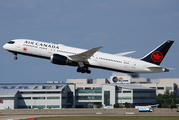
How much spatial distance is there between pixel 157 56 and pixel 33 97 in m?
70.5

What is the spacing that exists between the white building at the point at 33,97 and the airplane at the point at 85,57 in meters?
57.6

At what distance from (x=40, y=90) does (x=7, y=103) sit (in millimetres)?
14078

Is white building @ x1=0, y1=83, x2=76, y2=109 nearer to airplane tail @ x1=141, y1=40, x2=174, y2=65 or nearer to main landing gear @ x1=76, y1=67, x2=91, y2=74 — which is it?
main landing gear @ x1=76, y1=67, x2=91, y2=74

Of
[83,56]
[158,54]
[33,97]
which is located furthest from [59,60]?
[33,97]

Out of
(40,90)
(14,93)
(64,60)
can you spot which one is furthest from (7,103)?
(64,60)

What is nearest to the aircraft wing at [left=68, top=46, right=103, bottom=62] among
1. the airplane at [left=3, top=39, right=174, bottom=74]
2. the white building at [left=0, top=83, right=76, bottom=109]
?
the airplane at [left=3, top=39, right=174, bottom=74]

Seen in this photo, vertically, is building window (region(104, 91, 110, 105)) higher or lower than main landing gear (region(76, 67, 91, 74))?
lower

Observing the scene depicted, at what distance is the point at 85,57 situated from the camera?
6981 centimetres

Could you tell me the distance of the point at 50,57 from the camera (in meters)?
69.4

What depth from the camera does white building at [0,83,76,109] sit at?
126 m

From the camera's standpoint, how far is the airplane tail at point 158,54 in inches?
2832

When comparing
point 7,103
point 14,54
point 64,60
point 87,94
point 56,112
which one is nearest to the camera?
point 64,60

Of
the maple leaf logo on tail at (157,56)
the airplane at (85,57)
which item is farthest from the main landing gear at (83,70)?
the maple leaf logo on tail at (157,56)

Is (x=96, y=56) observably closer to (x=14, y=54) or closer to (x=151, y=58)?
(x=151, y=58)
